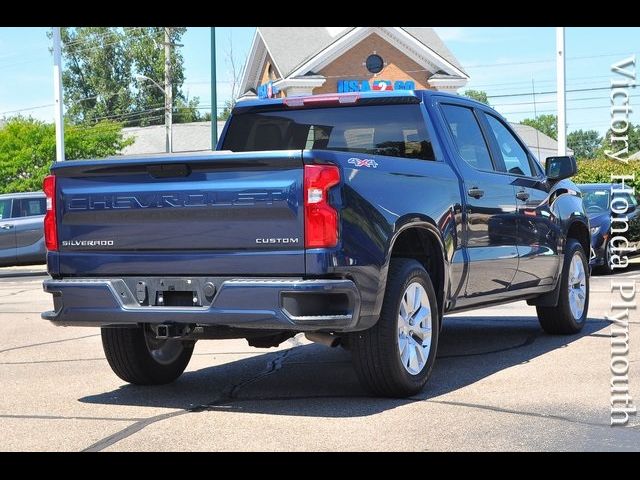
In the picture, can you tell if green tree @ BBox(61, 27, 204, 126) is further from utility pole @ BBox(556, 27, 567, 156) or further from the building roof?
utility pole @ BBox(556, 27, 567, 156)

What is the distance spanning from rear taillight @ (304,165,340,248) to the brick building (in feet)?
119

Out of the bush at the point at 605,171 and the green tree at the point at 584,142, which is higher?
the green tree at the point at 584,142

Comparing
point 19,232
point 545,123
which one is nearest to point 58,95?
point 19,232

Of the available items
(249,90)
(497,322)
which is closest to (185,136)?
(249,90)

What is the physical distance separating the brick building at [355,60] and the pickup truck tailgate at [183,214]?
1408 inches

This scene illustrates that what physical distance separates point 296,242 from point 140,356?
188 cm

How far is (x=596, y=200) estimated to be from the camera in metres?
19.0

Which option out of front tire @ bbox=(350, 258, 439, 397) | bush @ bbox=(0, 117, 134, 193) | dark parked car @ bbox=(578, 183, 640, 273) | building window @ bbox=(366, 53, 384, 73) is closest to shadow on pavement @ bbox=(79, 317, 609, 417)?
front tire @ bbox=(350, 258, 439, 397)

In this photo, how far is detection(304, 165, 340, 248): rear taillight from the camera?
5.94m

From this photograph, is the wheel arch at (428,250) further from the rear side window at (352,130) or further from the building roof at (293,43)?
the building roof at (293,43)

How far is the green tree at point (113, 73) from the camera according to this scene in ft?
280

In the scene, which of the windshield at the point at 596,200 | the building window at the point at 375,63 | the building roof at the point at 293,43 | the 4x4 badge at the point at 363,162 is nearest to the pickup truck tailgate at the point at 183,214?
the 4x4 badge at the point at 363,162
